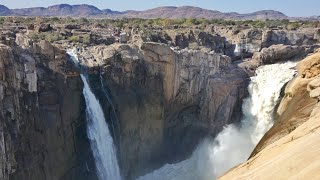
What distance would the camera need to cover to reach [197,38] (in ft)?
139

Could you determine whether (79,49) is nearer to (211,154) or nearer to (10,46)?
(10,46)

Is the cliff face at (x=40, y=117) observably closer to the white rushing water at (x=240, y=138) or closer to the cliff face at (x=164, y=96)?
the cliff face at (x=164, y=96)

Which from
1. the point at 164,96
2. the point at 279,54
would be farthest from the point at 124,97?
the point at 279,54

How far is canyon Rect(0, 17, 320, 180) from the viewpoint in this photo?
23.2m

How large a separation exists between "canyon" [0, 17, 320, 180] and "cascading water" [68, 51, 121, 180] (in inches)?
2.5

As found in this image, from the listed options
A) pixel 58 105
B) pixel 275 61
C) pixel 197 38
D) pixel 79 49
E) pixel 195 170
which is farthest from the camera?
pixel 197 38

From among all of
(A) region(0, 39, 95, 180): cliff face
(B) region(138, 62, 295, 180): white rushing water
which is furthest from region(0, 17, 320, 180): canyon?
(B) region(138, 62, 295, 180): white rushing water

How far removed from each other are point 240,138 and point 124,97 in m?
9.49

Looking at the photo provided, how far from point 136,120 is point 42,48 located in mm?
8627

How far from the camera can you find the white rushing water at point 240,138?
33594mm

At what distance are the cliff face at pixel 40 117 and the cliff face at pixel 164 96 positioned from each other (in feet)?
9.95

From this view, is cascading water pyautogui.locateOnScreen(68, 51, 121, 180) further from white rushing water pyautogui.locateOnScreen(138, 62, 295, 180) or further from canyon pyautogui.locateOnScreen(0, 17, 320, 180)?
white rushing water pyautogui.locateOnScreen(138, 62, 295, 180)

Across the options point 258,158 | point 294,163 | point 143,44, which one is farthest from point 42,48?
point 294,163

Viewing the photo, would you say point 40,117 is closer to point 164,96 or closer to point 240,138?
point 164,96
